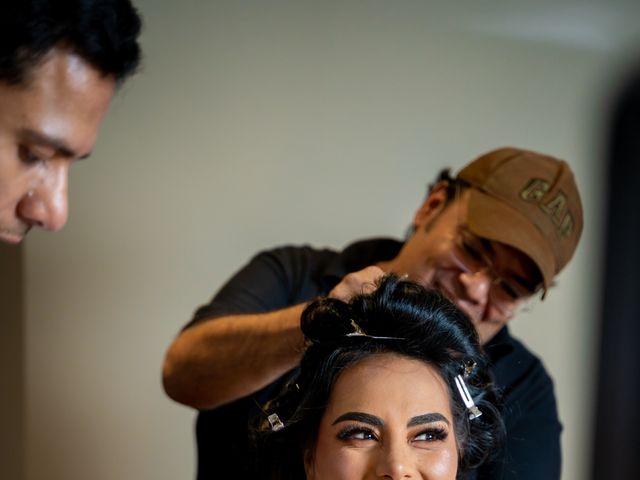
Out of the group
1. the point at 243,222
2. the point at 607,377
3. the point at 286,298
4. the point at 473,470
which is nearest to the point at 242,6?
the point at 243,222

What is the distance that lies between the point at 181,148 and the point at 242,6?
39cm

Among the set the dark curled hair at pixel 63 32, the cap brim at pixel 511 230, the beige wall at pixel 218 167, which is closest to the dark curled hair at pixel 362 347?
the cap brim at pixel 511 230

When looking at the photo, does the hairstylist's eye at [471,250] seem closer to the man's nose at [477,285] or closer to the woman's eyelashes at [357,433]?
the man's nose at [477,285]

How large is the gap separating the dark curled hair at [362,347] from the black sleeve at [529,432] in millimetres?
182

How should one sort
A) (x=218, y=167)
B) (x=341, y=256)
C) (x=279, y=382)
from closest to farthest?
(x=279, y=382) → (x=341, y=256) → (x=218, y=167)

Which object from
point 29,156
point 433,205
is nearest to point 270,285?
point 433,205

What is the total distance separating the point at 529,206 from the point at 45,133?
88 cm

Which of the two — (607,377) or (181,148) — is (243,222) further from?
(607,377)

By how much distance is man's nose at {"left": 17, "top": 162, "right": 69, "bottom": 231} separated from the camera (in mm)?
1002

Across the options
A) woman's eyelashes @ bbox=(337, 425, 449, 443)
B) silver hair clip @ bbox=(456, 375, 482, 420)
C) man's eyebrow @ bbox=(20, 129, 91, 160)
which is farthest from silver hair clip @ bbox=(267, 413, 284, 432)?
man's eyebrow @ bbox=(20, 129, 91, 160)

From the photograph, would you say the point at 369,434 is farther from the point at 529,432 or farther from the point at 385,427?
the point at 529,432

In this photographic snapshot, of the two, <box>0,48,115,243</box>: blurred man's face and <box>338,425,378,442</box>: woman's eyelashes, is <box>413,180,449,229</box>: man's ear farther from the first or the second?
<box>0,48,115,243</box>: blurred man's face

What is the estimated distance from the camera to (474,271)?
4.75 ft

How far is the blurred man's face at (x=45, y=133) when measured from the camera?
36.5 inches
